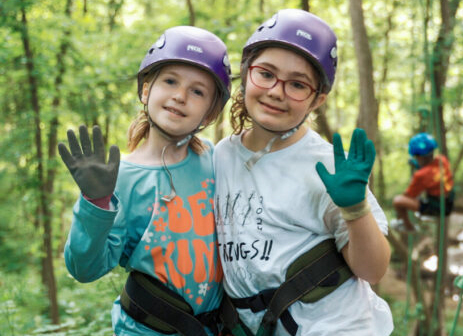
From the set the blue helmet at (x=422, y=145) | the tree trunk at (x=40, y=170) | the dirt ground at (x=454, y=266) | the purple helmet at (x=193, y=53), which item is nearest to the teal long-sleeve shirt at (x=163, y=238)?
the purple helmet at (x=193, y=53)

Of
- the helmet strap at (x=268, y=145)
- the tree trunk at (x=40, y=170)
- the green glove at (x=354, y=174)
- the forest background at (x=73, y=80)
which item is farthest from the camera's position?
the tree trunk at (x=40, y=170)

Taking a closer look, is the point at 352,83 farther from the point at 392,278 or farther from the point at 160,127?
the point at 160,127

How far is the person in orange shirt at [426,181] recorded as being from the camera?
17.1 ft

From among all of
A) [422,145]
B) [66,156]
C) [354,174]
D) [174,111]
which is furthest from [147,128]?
[422,145]

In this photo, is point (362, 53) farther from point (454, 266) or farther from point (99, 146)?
point (454, 266)

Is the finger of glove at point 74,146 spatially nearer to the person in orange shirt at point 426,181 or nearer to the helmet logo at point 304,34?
the helmet logo at point 304,34

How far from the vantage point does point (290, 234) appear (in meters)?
1.95

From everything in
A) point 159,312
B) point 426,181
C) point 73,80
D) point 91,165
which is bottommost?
point 426,181

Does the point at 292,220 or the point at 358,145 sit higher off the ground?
the point at 358,145

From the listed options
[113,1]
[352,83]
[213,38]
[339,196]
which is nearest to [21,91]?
[113,1]

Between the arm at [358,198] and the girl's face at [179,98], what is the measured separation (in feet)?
2.56

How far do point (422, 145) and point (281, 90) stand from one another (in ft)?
12.5

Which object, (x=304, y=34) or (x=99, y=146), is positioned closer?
(x=99, y=146)

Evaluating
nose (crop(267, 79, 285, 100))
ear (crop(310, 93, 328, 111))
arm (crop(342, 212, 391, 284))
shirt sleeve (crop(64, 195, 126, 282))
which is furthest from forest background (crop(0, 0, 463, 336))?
arm (crop(342, 212, 391, 284))
